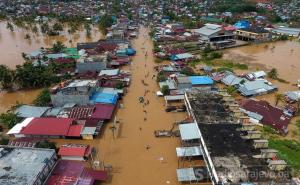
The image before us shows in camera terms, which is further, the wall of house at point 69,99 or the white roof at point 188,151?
the wall of house at point 69,99

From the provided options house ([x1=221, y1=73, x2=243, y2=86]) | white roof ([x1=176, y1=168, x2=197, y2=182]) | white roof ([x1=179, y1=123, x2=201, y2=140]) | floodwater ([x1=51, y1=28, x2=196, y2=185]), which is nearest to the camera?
white roof ([x1=176, y1=168, x2=197, y2=182])

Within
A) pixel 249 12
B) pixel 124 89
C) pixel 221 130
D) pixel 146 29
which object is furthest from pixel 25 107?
pixel 249 12

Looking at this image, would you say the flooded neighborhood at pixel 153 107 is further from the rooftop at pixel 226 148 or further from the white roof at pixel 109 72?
the white roof at pixel 109 72

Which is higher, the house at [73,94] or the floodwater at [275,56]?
the house at [73,94]

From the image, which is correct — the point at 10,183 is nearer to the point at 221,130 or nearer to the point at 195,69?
the point at 221,130

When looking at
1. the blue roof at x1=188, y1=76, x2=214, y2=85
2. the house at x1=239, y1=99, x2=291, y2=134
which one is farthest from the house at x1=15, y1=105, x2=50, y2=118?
the house at x1=239, y1=99, x2=291, y2=134

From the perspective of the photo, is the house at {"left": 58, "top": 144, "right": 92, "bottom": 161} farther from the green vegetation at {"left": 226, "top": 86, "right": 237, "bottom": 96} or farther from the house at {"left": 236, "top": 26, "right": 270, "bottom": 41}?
the house at {"left": 236, "top": 26, "right": 270, "bottom": 41}

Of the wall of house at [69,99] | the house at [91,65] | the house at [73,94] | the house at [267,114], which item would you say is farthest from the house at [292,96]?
the house at [91,65]
